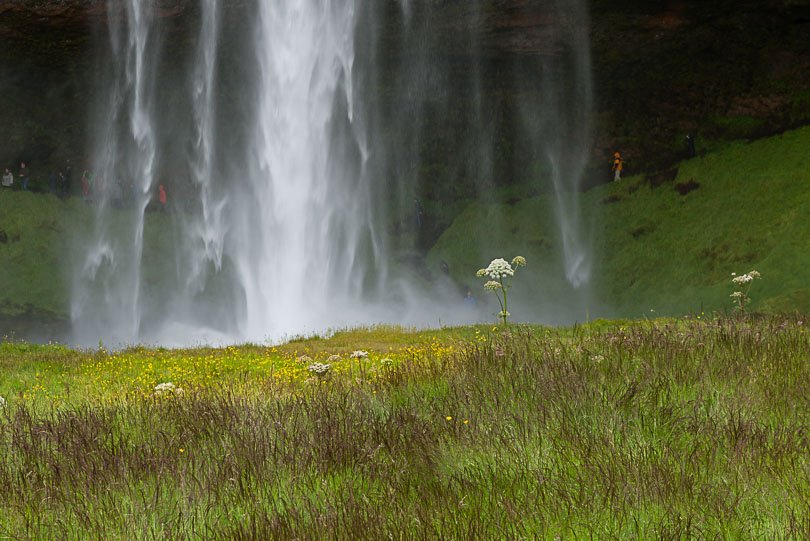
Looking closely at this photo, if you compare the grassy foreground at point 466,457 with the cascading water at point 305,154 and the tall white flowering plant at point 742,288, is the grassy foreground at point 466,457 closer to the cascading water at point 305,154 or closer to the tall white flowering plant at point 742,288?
the tall white flowering plant at point 742,288

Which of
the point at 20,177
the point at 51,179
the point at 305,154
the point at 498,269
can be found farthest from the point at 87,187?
the point at 498,269

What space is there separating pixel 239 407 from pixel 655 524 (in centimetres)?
382

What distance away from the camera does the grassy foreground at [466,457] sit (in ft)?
11.7

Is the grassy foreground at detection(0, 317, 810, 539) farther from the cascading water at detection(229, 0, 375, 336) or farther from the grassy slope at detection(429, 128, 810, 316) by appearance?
the cascading water at detection(229, 0, 375, 336)

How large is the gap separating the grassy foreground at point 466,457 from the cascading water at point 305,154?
27677 millimetres

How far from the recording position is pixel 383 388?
6.98 meters

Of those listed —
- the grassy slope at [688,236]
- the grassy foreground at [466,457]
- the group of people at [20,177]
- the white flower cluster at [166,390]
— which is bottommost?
the grassy foreground at [466,457]

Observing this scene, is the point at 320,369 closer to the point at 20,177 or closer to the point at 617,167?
the point at 617,167

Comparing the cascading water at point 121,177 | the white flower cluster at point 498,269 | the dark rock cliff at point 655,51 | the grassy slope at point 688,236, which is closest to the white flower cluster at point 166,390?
the white flower cluster at point 498,269

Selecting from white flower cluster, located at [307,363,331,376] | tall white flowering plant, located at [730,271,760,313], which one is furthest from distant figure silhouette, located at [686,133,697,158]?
white flower cluster, located at [307,363,331,376]

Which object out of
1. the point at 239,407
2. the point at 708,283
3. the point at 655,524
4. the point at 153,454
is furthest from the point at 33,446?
the point at 708,283

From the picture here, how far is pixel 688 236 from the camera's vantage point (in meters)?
32.2

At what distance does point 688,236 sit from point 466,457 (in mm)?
30308

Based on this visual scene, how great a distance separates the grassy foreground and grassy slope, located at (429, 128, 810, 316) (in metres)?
19.2
